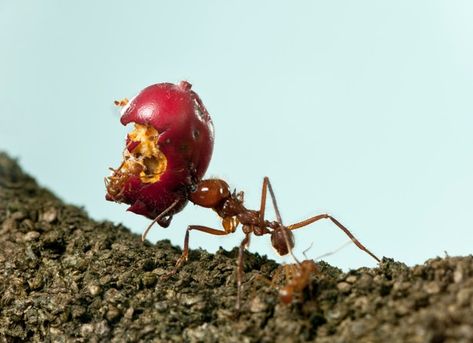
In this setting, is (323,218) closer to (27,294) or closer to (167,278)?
(167,278)

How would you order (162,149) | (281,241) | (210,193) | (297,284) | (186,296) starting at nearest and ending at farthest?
(297,284), (186,296), (162,149), (281,241), (210,193)

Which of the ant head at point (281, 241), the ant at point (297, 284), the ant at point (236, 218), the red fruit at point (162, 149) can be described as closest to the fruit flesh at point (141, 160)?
the red fruit at point (162, 149)

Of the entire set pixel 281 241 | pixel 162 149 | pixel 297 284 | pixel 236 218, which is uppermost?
pixel 162 149

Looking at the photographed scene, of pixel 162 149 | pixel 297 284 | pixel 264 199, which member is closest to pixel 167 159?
pixel 162 149

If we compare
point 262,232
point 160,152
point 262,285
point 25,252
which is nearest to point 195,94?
point 160,152

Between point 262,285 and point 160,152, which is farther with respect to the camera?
point 160,152

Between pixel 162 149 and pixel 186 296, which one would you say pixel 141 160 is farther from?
pixel 186 296

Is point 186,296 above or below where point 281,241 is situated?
below
